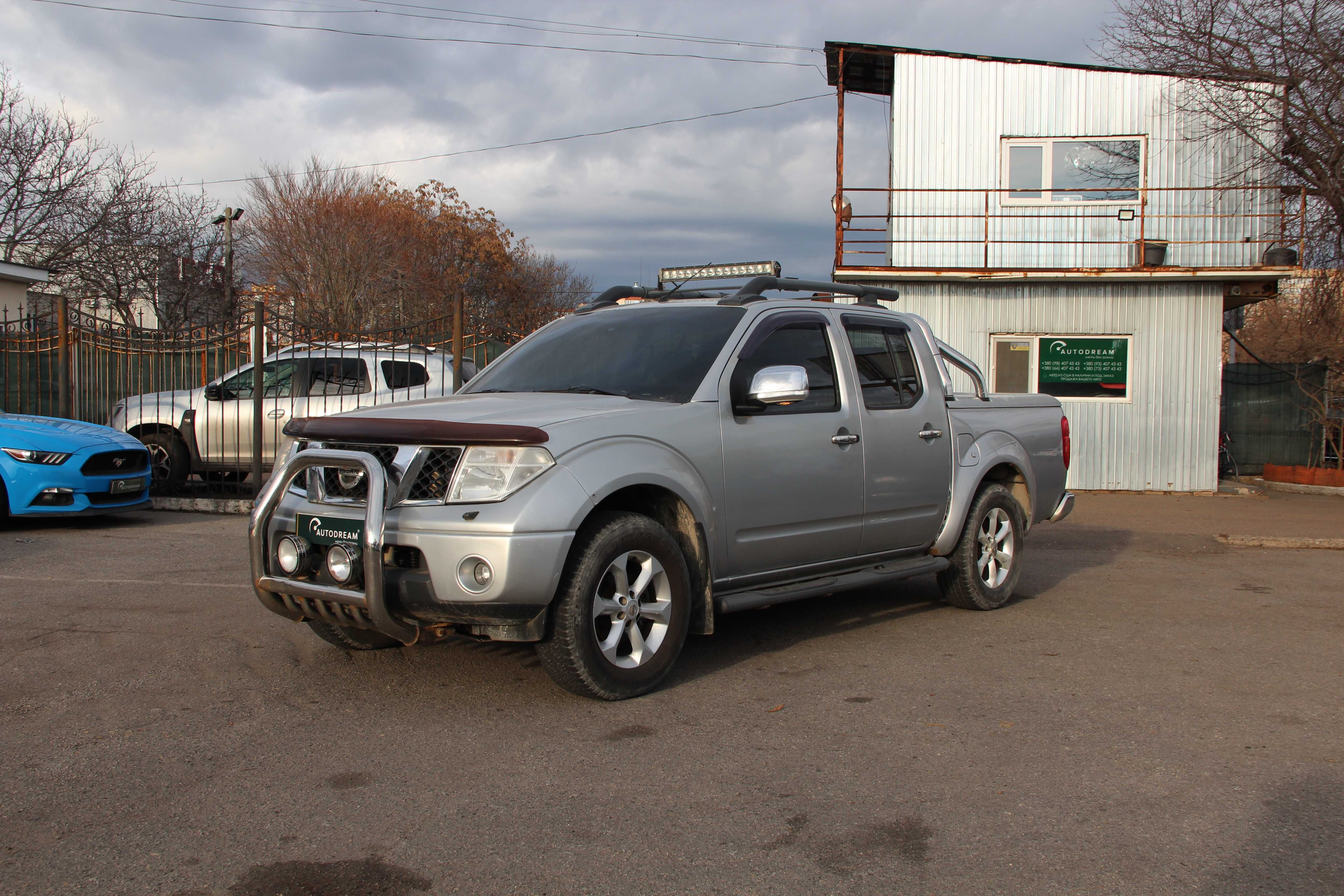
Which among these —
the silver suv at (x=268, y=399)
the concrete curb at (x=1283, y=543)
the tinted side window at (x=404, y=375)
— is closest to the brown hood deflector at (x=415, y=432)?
the silver suv at (x=268, y=399)

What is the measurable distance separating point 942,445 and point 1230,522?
756 centimetres

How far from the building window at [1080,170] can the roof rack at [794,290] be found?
10.3m

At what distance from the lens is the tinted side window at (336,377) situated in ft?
39.5

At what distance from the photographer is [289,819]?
337 cm

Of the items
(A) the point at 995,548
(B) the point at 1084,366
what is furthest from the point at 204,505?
(B) the point at 1084,366

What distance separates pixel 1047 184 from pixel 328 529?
48.5ft

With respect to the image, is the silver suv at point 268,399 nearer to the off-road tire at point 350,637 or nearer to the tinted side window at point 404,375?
the tinted side window at point 404,375

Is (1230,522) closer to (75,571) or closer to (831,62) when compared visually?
(831,62)

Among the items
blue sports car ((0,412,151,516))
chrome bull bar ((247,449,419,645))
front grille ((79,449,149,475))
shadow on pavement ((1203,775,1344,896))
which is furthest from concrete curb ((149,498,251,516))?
shadow on pavement ((1203,775,1344,896))

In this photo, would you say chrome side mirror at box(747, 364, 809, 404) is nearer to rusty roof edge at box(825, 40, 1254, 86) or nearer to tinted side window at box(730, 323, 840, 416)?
tinted side window at box(730, 323, 840, 416)

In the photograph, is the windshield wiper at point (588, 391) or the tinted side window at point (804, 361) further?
the tinted side window at point (804, 361)

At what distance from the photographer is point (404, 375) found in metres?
12.2

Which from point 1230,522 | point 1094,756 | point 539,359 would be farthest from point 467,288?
point 1094,756

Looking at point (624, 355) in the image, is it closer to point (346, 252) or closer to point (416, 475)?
point (416, 475)
